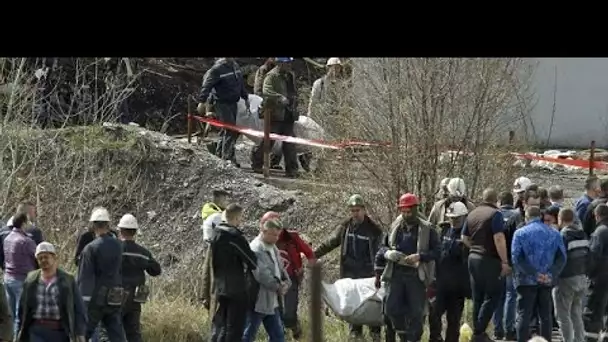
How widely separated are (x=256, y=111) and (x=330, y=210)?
2.38 m

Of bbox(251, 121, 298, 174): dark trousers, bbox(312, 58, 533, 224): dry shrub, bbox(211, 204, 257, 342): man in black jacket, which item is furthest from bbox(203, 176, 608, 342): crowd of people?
bbox(251, 121, 298, 174): dark trousers

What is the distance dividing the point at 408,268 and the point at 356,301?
2.53 ft

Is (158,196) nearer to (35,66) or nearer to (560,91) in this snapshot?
(35,66)

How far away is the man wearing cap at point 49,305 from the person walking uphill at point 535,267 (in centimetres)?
424

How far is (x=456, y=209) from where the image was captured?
13211 millimetres

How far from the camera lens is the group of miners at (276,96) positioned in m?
17.8

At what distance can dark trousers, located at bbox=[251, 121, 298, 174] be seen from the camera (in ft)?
61.2

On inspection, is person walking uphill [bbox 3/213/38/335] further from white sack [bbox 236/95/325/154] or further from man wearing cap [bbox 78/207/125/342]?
white sack [bbox 236/95/325/154]

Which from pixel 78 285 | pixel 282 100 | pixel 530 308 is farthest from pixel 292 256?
pixel 282 100

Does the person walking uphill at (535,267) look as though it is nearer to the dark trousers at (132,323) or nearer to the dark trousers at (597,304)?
the dark trousers at (597,304)

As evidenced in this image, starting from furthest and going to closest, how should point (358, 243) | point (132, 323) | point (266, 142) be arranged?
point (266, 142) < point (358, 243) < point (132, 323)

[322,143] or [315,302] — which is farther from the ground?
[315,302]

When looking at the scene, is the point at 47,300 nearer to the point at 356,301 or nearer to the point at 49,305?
the point at 49,305

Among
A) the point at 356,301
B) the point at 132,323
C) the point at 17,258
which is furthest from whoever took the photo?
the point at 17,258
